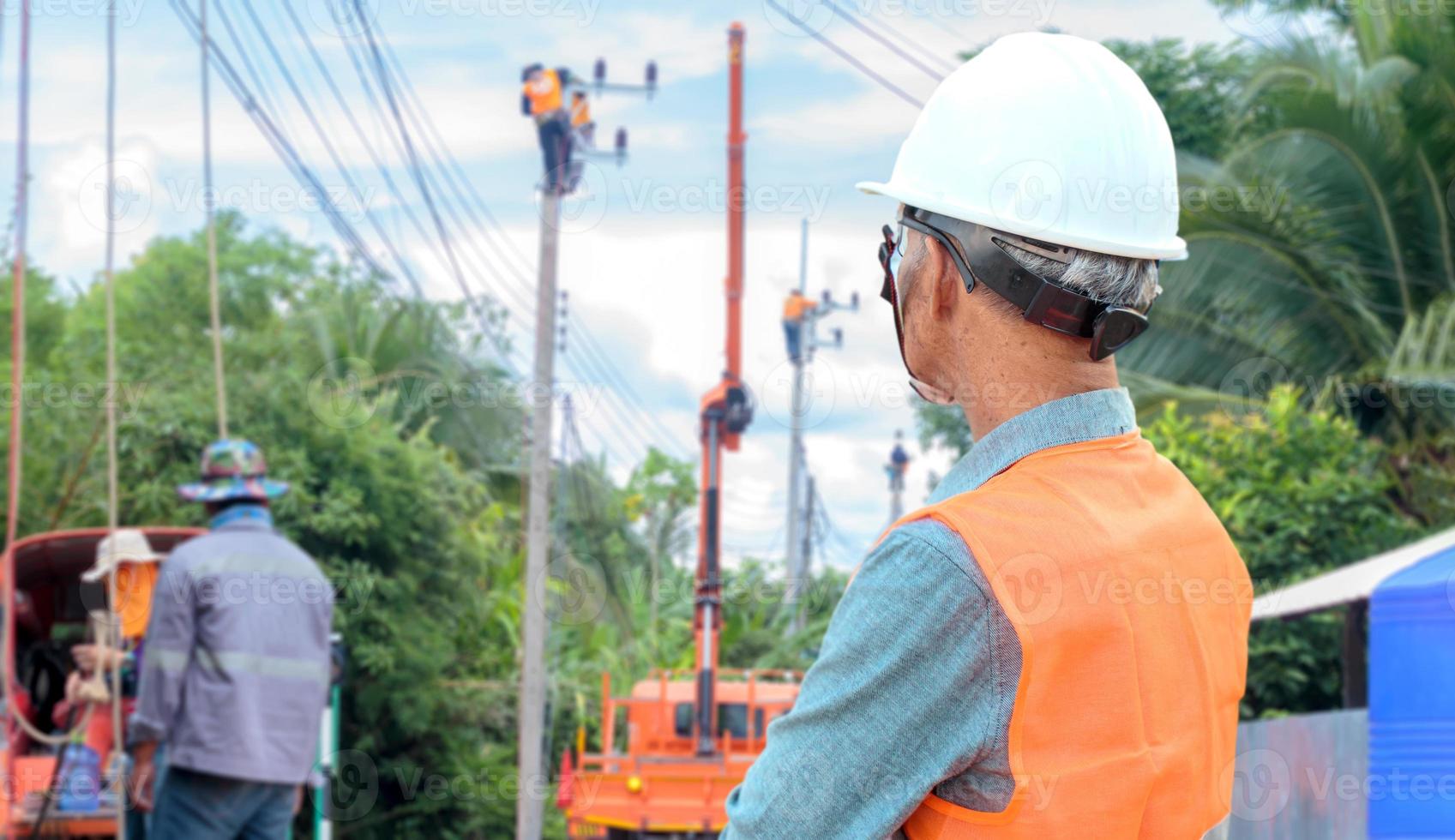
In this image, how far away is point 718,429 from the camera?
14.6m

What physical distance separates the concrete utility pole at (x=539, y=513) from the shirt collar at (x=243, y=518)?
9214mm

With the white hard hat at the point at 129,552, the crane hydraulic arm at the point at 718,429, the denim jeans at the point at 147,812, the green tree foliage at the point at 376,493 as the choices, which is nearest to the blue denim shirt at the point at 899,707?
the denim jeans at the point at 147,812

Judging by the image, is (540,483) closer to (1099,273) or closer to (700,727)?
(700,727)

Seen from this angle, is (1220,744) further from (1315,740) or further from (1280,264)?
(1280,264)

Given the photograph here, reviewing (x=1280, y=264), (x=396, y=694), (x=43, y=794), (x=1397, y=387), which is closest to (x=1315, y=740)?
(x=43, y=794)

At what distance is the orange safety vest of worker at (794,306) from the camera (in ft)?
82.2

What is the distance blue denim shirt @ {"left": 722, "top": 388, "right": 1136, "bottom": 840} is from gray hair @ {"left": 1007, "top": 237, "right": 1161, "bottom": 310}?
0.32 metres

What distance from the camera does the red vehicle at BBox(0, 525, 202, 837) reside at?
766cm

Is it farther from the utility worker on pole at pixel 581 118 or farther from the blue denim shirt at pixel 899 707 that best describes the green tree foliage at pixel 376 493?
the blue denim shirt at pixel 899 707

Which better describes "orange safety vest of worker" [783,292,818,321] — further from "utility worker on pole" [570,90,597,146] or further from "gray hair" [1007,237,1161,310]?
"gray hair" [1007,237,1161,310]

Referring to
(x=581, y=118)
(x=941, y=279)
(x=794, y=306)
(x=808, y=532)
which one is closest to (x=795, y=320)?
(x=794, y=306)

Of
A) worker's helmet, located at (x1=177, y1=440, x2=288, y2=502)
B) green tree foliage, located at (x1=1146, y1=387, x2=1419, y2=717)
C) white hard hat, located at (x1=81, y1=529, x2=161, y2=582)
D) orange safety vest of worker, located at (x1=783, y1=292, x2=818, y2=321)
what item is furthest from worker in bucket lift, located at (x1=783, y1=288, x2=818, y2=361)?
worker's helmet, located at (x1=177, y1=440, x2=288, y2=502)

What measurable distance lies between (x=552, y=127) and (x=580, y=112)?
2.14ft

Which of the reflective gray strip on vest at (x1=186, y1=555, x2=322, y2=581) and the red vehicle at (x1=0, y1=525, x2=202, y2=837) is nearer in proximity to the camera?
the reflective gray strip on vest at (x1=186, y1=555, x2=322, y2=581)
